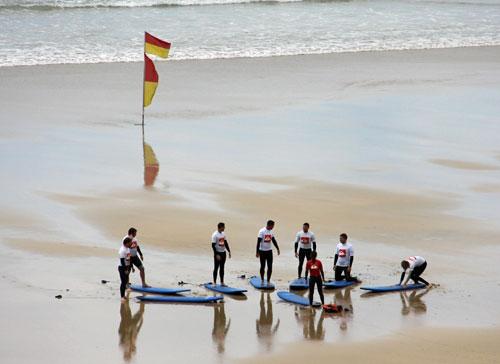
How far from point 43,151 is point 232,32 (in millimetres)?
24246

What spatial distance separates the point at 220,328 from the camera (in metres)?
11.6

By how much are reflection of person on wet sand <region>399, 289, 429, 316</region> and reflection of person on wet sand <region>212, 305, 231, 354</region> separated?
3034 millimetres

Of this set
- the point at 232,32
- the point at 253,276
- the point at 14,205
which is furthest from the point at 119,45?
the point at 253,276

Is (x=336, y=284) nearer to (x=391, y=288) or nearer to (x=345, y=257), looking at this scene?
(x=345, y=257)

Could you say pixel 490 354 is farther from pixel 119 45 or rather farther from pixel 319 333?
pixel 119 45

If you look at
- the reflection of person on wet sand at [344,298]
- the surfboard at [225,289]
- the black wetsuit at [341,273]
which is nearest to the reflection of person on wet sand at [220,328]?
the surfboard at [225,289]

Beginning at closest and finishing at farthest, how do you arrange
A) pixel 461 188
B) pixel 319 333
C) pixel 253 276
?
pixel 319 333 < pixel 253 276 < pixel 461 188

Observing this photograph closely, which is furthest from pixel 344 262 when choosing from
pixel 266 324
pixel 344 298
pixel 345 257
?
pixel 266 324

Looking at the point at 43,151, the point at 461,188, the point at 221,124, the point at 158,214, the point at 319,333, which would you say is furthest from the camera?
the point at 221,124

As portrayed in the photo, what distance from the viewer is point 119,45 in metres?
39.2

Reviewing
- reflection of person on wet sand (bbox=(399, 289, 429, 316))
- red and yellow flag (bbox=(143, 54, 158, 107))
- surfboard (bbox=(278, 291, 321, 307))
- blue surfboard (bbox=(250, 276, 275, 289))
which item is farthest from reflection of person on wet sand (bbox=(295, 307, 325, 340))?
red and yellow flag (bbox=(143, 54, 158, 107))

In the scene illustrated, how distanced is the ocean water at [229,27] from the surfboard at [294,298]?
2532 cm

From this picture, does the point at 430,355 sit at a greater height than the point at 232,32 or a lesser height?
lesser

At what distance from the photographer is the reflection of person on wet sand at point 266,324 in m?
11.2
